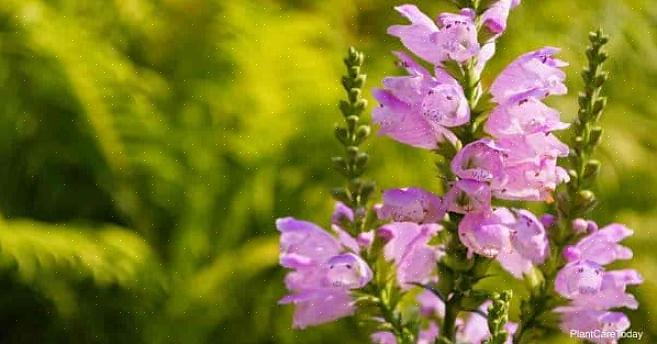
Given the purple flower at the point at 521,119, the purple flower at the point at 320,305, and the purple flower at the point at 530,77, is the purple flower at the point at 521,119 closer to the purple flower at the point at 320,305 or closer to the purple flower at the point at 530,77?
the purple flower at the point at 530,77

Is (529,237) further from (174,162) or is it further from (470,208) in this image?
(174,162)

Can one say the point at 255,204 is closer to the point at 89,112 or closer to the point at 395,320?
the point at 89,112

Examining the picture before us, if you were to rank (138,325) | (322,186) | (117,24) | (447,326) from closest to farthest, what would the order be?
(447,326)
(138,325)
(322,186)
(117,24)

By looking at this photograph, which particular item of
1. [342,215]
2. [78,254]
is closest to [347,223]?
[342,215]

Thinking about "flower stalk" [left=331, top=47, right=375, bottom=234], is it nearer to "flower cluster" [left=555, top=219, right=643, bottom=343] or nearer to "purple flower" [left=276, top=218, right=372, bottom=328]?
"purple flower" [left=276, top=218, right=372, bottom=328]

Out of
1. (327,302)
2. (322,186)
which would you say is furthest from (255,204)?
(327,302)
